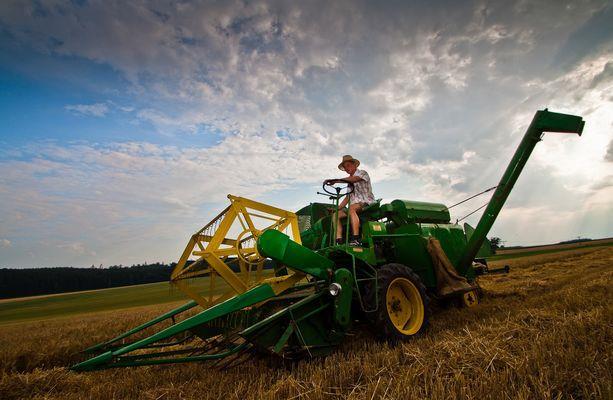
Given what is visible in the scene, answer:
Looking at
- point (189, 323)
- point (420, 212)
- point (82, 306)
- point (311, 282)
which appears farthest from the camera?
point (82, 306)

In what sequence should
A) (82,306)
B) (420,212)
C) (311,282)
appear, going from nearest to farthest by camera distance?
(311,282) → (420,212) → (82,306)

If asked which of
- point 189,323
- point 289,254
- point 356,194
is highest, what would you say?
point 356,194

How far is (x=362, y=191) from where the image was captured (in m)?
5.15

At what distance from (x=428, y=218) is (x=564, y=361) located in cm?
431

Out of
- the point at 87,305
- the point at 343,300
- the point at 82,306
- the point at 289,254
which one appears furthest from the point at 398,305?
the point at 87,305

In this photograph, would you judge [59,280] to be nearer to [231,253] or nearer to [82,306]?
[82,306]

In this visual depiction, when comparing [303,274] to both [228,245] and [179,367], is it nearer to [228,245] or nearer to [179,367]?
[228,245]

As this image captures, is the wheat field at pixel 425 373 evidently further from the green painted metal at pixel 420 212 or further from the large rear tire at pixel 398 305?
the green painted metal at pixel 420 212

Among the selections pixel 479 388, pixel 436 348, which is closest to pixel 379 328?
pixel 436 348

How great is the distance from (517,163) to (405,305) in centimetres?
321

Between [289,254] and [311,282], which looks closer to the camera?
[289,254]

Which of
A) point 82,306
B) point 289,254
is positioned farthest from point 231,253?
point 82,306

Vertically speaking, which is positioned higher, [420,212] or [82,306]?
[420,212]

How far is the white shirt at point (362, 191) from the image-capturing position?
5.11m
